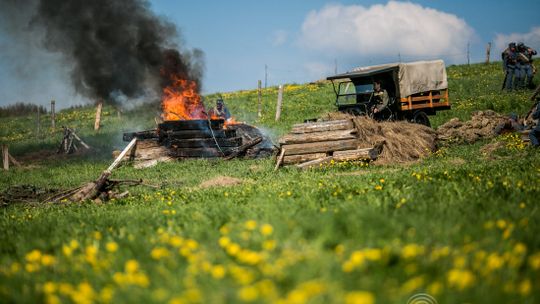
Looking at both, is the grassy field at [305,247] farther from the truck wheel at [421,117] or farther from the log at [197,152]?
the truck wheel at [421,117]

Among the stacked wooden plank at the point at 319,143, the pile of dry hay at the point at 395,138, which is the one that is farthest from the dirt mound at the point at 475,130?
the stacked wooden plank at the point at 319,143

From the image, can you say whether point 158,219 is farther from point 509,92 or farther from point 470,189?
point 509,92

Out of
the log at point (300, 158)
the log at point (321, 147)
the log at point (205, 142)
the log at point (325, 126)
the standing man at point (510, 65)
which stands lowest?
the log at point (300, 158)

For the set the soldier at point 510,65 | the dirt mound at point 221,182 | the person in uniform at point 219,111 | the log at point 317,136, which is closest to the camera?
the dirt mound at point 221,182

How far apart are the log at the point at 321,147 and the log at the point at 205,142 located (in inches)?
170

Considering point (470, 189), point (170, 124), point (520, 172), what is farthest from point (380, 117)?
point (470, 189)

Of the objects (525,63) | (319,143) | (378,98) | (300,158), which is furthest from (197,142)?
(525,63)

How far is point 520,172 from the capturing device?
8.31m

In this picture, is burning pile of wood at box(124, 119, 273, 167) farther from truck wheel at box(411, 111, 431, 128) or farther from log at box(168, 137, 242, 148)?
truck wheel at box(411, 111, 431, 128)

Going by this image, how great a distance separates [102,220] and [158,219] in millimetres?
1025

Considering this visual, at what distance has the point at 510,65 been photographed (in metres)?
27.3

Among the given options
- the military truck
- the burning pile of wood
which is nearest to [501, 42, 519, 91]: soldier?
the military truck

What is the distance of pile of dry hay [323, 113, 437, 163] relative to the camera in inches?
543

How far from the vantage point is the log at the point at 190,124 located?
18.9m
